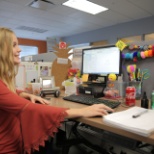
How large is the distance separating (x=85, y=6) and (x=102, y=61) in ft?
11.3

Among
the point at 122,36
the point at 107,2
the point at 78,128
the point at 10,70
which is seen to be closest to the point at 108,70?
the point at 78,128

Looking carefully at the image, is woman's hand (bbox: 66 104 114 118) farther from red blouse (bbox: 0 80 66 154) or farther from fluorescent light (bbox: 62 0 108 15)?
fluorescent light (bbox: 62 0 108 15)

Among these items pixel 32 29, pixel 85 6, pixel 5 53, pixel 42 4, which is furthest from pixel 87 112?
pixel 32 29

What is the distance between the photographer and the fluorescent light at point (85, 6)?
416cm

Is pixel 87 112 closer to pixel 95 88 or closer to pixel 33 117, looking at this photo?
pixel 33 117

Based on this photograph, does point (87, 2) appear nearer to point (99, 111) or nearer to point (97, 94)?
point (97, 94)

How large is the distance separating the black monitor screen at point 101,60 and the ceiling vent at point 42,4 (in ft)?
9.93

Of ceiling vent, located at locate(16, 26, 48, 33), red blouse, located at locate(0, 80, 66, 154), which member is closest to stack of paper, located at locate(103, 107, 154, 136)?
red blouse, located at locate(0, 80, 66, 154)

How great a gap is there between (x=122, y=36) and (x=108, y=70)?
503 centimetres

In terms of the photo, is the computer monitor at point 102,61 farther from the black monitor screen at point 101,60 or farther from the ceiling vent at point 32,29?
the ceiling vent at point 32,29

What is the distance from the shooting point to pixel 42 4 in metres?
4.22

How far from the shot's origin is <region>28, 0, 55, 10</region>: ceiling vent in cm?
406

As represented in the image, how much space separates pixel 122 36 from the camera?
604 centimetres

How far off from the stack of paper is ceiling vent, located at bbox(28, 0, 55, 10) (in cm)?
392
